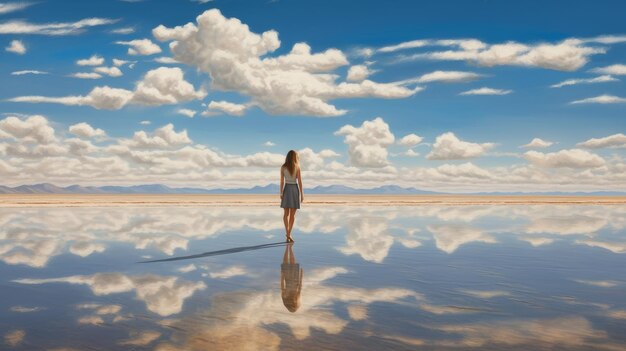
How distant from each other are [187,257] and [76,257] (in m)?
2.51

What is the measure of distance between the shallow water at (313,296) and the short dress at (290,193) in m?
1.97

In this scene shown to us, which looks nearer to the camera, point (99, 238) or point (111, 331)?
point (111, 331)

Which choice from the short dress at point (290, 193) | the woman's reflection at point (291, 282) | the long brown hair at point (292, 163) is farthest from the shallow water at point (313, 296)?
the long brown hair at point (292, 163)

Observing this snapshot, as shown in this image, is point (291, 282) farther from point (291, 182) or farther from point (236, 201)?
point (236, 201)

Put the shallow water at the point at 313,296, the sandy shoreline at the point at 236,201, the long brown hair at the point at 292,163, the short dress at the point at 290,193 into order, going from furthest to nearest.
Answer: the sandy shoreline at the point at 236,201, the long brown hair at the point at 292,163, the short dress at the point at 290,193, the shallow water at the point at 313,296

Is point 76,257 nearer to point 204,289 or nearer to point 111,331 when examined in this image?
point 204,289

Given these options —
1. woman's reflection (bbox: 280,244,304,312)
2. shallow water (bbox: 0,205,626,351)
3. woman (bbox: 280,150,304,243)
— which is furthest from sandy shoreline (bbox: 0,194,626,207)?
woman's reflection (bbox: 280,244,304,312)

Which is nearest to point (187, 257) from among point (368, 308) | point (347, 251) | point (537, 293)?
point (347, 251)

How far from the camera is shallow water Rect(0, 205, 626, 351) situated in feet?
17.8

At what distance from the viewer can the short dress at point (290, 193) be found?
653 inches

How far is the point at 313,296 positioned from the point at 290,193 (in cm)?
917

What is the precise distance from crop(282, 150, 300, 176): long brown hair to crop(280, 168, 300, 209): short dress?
10 centimetres

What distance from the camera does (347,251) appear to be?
13.3 meters

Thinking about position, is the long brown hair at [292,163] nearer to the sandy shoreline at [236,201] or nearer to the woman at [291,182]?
the woman at [291,182]
